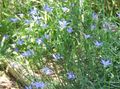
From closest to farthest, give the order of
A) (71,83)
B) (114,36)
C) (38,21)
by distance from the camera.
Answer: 1. (71,83)
2. (114,36)
3. (38,21)

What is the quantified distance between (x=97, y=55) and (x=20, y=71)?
75cm

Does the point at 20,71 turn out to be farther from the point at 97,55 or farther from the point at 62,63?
the point at 97,55

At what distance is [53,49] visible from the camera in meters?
2.84

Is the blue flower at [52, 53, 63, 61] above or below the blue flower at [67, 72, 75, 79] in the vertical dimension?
above

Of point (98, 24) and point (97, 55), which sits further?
point (98, 24)

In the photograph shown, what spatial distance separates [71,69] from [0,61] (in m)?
1.00

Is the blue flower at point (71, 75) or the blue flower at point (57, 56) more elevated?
the blue flower at point (57, 56)

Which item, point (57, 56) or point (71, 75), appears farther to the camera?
point (57, 56)

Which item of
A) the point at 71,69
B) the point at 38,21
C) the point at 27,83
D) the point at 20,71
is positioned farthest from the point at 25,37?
the point at 71,69

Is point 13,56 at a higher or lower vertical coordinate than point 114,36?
lower

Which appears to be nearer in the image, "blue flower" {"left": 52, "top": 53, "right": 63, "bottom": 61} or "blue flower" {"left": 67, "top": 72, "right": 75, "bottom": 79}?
"blue flower" {"left": 67, "top": 72, "right": 75, "bottom": 79}

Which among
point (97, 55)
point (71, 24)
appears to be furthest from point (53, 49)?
point (97, 55)

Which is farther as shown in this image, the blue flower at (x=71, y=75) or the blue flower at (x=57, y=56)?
the blue flower at (x=57, y=56)

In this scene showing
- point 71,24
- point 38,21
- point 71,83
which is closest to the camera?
point 71,83
